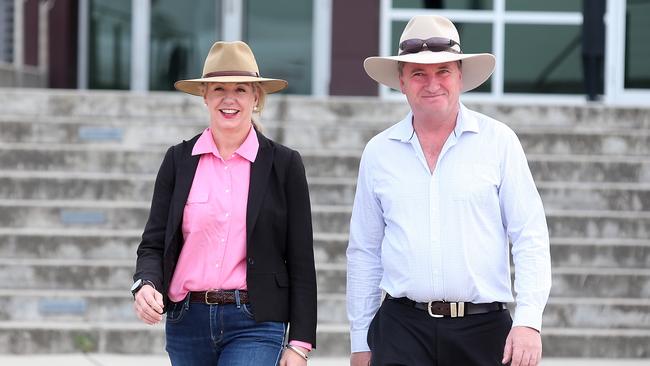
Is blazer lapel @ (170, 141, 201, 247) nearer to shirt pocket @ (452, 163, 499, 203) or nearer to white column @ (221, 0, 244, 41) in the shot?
shirt pocket @ (452, 163, 499, 203)

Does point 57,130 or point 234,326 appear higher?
point 57,130

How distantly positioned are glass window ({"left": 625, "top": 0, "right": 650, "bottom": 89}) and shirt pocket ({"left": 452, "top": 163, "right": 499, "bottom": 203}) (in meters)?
9.99

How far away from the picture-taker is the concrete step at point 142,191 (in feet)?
29.1

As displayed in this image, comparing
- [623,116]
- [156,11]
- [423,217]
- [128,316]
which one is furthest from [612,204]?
[156,11]

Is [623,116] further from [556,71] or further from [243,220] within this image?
[243,220]

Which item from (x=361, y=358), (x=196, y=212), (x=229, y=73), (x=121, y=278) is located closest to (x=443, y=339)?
(x=361, y=358)

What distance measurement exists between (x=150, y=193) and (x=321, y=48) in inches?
205

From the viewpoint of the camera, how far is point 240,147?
4.11m

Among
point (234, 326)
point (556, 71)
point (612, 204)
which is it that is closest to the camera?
point (234, 326)

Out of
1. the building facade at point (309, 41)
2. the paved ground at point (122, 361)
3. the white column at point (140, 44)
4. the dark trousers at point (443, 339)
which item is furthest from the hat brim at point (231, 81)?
the white column at point (140, 44)

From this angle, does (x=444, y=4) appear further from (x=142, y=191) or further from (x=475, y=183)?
(x=475, y=183)

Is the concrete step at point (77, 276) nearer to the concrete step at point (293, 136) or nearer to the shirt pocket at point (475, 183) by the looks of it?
the concrete step at point (293, 136)

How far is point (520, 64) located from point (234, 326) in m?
10.0

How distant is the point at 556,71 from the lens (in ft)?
44.3
